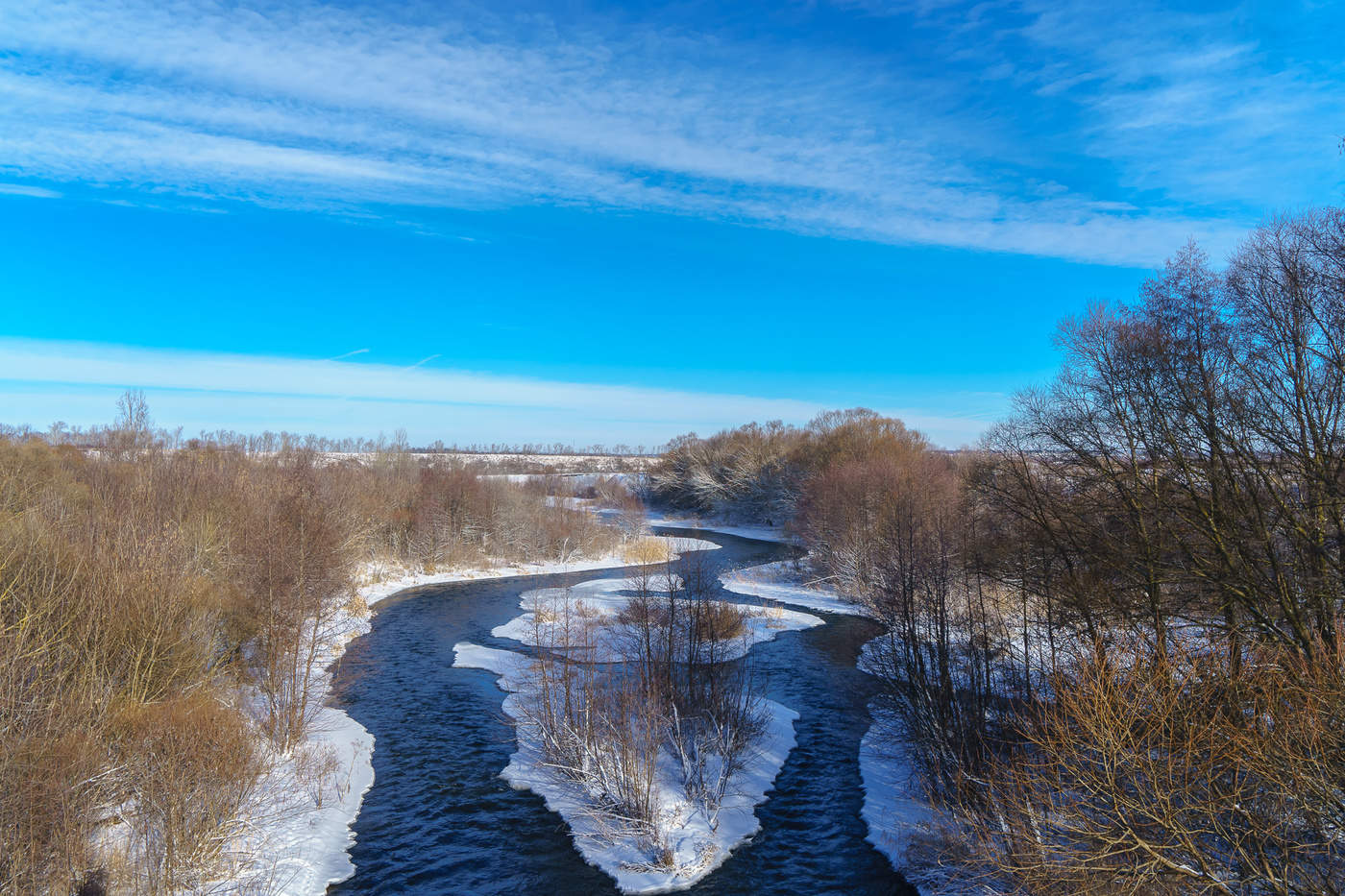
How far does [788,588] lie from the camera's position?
131ft

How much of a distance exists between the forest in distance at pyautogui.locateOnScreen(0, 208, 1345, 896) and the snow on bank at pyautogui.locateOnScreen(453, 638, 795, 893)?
0.32 feet

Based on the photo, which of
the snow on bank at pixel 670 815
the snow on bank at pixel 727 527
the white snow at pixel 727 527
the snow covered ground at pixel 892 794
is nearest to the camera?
the snow on bank at pixel 670 815

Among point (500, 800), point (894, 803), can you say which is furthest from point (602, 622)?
point (894, 803)

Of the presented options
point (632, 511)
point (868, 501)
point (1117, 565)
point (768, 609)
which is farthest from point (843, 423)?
point (1117, 565)

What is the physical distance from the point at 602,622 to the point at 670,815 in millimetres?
14145

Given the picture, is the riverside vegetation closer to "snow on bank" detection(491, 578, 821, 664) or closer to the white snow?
"snow on bank" detection(491, 578, 821, 664)

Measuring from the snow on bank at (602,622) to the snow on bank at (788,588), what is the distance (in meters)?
2.65

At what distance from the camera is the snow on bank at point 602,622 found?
23.6 metres

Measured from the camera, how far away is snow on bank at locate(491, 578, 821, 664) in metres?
23.6

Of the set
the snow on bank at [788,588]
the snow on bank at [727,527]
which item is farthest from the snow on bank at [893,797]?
the snow on bank at [727,527]

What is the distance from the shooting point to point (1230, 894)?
720cm

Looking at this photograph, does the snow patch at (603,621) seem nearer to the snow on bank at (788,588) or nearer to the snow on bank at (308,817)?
the snow on bank at (788,588)

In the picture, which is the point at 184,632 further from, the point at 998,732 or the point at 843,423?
the point at 843,423

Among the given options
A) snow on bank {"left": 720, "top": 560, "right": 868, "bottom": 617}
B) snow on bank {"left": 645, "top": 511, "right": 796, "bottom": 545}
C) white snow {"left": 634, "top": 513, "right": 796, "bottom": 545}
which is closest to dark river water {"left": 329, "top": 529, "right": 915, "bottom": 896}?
snow on bank {"left": 720, "top": 560, "right": 868, "bottom": 617}
